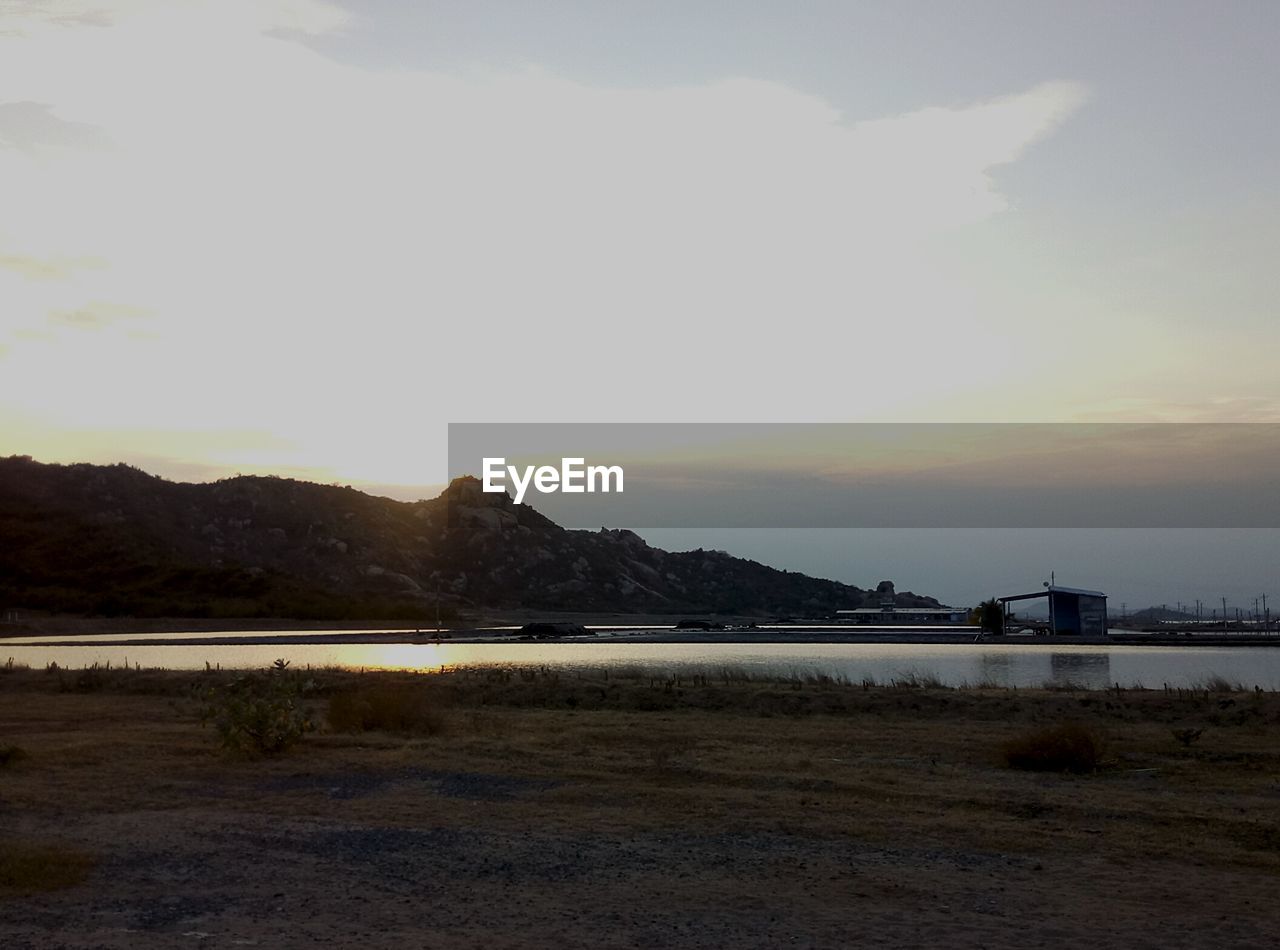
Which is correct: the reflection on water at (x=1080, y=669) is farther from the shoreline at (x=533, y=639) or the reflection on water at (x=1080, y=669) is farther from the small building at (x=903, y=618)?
the small building at (x=903, y=618)

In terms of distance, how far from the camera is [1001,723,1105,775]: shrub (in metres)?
18.5

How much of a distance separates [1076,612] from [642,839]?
318 feet

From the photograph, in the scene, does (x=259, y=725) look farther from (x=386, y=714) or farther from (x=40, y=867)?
(x=40, y=867)

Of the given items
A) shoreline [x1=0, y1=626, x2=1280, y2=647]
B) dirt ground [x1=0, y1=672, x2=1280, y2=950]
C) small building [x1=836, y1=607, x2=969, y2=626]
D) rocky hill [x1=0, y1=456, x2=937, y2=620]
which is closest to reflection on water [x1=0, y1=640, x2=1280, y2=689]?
shoreline [x1=0, y1=626, x2=1280, y2=647]

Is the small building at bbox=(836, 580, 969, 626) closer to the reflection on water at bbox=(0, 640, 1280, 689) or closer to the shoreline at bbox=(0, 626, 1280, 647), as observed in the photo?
the shoreline at bbox=(0, 626, 1280, 647)

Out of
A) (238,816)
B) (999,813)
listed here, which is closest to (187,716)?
(238,816)

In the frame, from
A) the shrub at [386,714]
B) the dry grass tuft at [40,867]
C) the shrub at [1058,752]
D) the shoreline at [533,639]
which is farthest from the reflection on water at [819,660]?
the dry grass tuft at [40,867]

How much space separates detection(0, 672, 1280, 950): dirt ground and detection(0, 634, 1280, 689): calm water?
79.5ft

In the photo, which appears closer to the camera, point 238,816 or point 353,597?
point 238,816

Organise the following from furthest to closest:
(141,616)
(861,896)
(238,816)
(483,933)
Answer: (141,616), (238,816), (861,896), (483,933)

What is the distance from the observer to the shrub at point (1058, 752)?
18.5 m

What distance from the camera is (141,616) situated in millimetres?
107000

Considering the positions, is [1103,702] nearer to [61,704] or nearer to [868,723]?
[868,723]

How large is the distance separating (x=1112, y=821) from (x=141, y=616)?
106 meters
